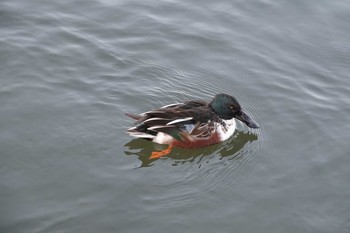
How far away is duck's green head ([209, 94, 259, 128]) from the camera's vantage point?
9.90 metres

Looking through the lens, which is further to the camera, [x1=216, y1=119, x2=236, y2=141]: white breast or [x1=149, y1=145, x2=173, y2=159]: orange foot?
[x1=216, y1=119, x2=236, y2=141]: white breast

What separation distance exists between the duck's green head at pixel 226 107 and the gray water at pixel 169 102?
31cm

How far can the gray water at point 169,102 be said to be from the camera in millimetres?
8109

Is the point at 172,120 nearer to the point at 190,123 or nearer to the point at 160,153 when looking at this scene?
the point at 190,123

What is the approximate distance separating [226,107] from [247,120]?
0.41 metres

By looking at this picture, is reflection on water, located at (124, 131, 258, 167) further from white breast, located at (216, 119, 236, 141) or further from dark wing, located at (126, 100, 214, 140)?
dark wing, located at (126, 100, 214, 140)

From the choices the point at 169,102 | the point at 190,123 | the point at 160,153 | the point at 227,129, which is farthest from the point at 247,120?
the point at 160,153

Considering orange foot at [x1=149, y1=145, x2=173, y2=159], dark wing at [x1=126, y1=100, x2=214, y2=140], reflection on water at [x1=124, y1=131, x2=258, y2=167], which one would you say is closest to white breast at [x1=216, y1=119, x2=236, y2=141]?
reflection on water at [x1=124, y1=131, x2=258, y2=167]

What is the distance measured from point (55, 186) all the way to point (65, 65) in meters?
3.17

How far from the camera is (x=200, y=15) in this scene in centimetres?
1302

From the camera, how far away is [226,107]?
9.91 m

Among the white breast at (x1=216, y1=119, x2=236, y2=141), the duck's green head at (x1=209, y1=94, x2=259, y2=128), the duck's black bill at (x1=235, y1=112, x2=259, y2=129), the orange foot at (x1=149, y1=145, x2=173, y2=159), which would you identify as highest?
the duck's green head at (x1=209, y1=94, x2=259, y2=128)

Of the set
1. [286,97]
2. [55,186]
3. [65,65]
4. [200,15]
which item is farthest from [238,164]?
[200,15]

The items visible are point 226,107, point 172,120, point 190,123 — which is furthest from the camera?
point 226,107
